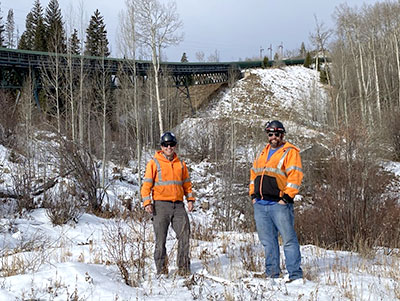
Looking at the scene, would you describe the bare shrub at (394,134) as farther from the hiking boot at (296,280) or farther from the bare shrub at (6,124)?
the bare shrub at (6,124)

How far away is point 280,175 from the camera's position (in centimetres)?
434

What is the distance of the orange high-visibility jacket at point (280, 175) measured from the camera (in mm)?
4172

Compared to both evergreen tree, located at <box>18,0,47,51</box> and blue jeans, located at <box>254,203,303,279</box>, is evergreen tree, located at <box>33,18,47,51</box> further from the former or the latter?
blue jeans, located at <box>254,203,303,279</box>

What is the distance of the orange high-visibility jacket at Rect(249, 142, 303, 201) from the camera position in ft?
13.7

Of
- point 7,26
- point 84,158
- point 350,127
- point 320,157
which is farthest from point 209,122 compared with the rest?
point 7,26

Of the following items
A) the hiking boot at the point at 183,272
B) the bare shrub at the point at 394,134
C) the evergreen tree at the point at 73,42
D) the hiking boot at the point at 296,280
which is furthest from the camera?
the bare shrub at the point at 394,134

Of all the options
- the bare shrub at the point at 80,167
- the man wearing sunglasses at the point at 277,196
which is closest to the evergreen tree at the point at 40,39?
the bare shrub at the point at 80,167

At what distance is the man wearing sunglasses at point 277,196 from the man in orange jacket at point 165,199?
1014 millimetres

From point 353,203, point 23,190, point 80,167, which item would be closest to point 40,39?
point 80,167

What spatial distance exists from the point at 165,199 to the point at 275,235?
5.00ft

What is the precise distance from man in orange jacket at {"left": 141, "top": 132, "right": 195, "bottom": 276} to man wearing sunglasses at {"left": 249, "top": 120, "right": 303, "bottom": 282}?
1.01 metres

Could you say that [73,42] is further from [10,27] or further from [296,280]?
[10,27]

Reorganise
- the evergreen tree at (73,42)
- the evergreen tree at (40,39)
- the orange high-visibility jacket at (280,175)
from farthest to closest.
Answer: the evergreen tree at (40,39) < the evergreen tree at (73,42) < the orange high-visibility jacket at (280,175)

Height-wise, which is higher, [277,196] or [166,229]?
[277,196]
